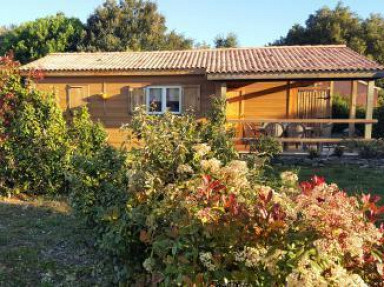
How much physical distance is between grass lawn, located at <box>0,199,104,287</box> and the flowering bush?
1.52m

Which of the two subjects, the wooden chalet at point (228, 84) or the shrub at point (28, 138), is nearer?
the shrub at point (28, 138)

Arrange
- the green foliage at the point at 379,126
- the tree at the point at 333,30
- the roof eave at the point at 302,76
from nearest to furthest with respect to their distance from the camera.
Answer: the roof eave at the point at 302,76 < the green foliage at the point at 379,126 < the tree at the point at 333,30

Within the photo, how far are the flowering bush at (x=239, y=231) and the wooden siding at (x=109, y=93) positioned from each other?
412 inches

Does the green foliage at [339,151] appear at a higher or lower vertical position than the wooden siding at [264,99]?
lower

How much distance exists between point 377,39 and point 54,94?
87.6ft

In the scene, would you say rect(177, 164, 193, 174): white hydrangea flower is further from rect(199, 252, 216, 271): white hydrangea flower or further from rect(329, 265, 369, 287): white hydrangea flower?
rect(329, 265, 369, 287): white hydrangea flower

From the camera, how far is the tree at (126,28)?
2644 centimetres

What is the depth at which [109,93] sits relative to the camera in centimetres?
1346

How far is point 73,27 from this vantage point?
88.1 feet

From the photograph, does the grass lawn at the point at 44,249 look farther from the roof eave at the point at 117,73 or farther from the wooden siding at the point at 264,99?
the wooden siding at the point at 264,99

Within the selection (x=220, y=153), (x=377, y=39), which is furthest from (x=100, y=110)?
(x=377, y=39)

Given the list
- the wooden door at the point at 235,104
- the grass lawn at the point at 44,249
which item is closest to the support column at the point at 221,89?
the wooden door at the point at 235,104

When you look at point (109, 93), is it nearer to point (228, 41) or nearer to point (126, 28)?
point (126, 28)

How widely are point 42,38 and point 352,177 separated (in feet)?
75.2
